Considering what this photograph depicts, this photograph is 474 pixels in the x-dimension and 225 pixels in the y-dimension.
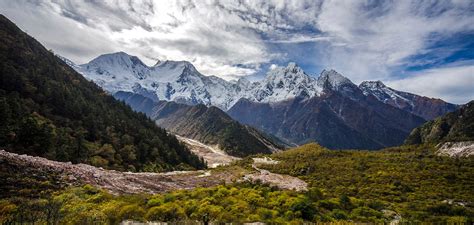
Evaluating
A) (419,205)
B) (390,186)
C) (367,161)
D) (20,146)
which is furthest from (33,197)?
(367,161)

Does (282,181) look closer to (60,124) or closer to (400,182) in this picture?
(400,182)

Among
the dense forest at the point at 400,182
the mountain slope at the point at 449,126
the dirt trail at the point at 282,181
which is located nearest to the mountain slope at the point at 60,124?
the dirt trail at the point at 282,181

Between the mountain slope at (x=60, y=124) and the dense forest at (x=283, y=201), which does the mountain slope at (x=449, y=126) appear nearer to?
the dense forest at (x=283, y=201)

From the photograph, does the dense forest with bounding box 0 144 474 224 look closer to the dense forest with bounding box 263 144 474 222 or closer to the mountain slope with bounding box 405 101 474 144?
the dense forest with bounding box 263 144 474 222

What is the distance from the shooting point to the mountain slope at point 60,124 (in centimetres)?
5244

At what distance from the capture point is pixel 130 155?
75062 millimetres

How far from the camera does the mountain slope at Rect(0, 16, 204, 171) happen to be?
172 feet

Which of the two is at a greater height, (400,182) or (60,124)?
(400,182)

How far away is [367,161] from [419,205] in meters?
37.8

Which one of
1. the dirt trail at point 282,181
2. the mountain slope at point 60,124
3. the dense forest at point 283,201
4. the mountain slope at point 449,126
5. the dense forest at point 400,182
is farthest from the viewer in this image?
the mountain slope at point 449,126

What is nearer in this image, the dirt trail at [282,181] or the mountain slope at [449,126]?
the dirt trail at [282,181]

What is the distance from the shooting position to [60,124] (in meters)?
72.4

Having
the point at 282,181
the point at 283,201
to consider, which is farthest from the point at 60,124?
the point at 283,201

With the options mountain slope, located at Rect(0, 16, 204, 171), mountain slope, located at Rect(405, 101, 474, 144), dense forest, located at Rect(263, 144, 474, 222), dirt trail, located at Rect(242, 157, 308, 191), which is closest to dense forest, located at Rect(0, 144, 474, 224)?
dense forest, located at Rect(263, 144, 474, 222)
